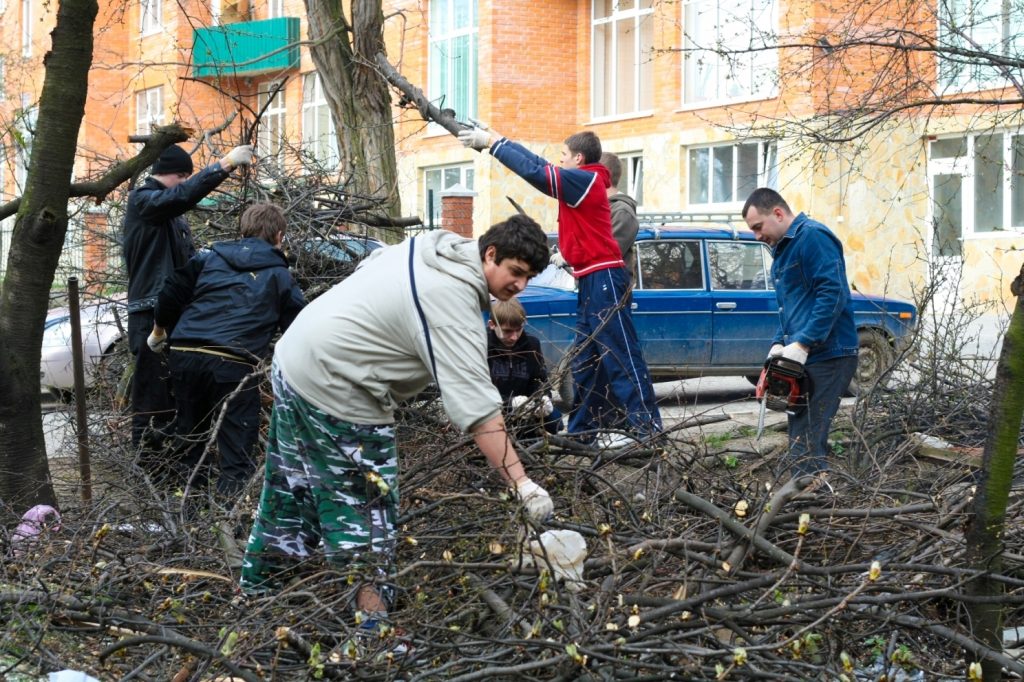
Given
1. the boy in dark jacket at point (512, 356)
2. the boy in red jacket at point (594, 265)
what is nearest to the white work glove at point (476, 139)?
the boy in red jacket at point (594, 265)

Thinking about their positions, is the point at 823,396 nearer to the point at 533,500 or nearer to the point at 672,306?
the point at 533,500

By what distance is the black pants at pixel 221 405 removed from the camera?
6.06 meters

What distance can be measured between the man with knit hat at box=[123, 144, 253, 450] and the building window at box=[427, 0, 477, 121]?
1969 cm

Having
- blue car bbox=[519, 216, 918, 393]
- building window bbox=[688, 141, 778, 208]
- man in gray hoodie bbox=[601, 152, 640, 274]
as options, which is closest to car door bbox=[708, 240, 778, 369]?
blue car bbox=[519, 216, 918, 393]

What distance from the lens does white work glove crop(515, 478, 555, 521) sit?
3.96m

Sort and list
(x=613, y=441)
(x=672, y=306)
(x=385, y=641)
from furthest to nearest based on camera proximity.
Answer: (x=672, y=306)
(x=613, y=441)
(x=385, y=641)

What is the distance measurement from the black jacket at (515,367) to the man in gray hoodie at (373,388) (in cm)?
203

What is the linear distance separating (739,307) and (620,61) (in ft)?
47.6

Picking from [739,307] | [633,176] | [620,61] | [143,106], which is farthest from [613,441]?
[143,106]

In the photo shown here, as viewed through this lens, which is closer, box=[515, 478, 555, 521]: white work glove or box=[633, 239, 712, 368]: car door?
box=[515, 478, 555, 521]: white work glove

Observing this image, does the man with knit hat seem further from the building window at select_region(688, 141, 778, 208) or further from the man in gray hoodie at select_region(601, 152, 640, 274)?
the building window at select_region(688, 141, 778, 208)

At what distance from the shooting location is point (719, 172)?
23.2 metres

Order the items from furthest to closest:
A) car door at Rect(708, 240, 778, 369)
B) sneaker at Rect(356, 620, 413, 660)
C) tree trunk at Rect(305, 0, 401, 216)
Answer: car door at Rect(708, 240, 778, 369)
tree trunk at Rect(305, 0, 401, 216)
sneaker at Rect(356, 620, 413, 660)

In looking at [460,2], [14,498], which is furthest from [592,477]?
[460,2]
